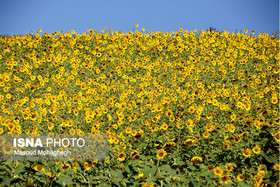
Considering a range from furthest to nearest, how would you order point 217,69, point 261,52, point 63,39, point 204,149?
point 63,39 → point 261,52 → point 217,69 → point 204,149

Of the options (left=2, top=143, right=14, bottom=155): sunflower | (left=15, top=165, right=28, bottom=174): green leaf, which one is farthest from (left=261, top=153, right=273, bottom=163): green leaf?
(left=2, top=143, right=14, bottom=155): sunflower

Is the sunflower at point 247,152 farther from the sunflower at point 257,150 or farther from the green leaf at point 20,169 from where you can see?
the green leaf at point 20,169

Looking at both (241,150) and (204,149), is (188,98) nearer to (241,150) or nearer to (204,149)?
(204,149)

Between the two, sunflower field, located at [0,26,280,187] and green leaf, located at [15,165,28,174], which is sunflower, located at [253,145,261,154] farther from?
green leaf, located at [15,165,28,174]

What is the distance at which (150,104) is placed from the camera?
5605 millimetres

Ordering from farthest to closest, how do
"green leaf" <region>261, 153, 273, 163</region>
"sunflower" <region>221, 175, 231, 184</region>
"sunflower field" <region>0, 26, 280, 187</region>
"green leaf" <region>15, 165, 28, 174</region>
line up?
"green leaf" <region>261, 153, 273, 163</region> < "sunflower field" <region>0, 26, 280, 187</region> < "sunflower" <region>221, 175, 231, 184</region> < "green leaf" <region>15, 165, 28, 174</region>

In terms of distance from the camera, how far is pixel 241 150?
3973 mm

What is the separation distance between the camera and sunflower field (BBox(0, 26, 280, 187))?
3018 millimetres

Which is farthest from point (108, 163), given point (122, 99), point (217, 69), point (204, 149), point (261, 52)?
point (261, 52)

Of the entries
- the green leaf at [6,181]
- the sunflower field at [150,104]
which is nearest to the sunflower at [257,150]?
the sunflower field at [150,104]

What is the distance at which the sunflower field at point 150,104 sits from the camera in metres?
3.02

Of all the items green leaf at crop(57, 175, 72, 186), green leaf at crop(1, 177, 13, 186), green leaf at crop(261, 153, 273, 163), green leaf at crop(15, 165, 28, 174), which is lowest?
green leaf at crop(261, 153, 273, 163)

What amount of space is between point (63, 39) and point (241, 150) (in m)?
10.0

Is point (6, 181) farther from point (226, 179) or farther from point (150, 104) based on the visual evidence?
point (150, 104)
